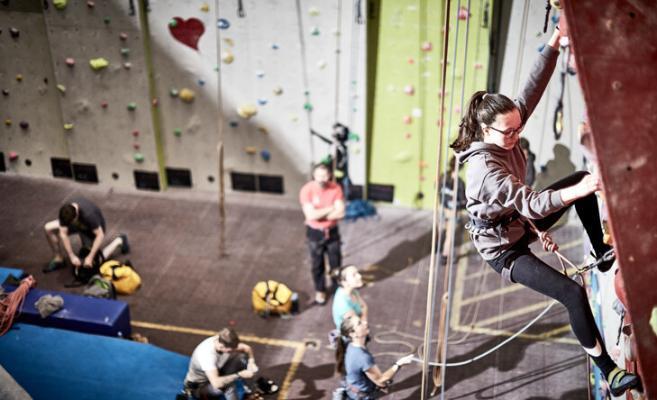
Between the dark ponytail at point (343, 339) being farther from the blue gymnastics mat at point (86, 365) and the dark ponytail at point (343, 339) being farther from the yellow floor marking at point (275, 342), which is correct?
the blue gymnastics mat at point (86, 365)

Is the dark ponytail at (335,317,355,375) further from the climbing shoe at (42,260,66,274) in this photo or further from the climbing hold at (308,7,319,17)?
the climbing hold at (308,7,319,17)

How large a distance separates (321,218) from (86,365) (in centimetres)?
210

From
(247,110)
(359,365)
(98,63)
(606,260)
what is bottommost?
(359,365)

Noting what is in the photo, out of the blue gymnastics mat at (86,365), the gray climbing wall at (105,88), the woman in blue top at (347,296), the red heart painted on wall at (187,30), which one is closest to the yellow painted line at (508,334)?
the woman in blue top at (347,296)

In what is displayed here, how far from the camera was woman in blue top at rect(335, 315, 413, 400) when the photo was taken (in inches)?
199

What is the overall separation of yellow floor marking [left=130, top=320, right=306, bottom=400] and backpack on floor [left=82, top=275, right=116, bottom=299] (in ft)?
1.05

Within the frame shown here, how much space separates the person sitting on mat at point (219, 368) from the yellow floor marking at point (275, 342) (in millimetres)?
484

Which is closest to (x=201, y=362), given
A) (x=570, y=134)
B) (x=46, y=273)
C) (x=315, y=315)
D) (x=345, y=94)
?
(x=315, y=315)

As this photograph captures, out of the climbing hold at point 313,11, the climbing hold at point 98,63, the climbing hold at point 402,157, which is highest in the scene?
the climbing hold at point 313,11

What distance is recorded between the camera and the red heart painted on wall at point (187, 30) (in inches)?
297

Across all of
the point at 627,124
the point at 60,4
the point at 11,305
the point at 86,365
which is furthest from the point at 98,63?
the point at 627,124

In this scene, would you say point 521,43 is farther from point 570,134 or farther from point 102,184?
point 102,184

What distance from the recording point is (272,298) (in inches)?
257

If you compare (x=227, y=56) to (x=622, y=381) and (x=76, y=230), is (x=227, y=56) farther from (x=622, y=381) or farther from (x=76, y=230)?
(x=622, y=381)
